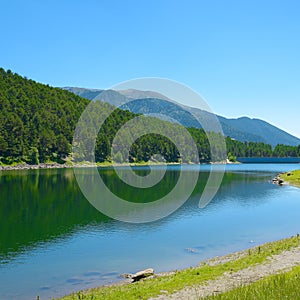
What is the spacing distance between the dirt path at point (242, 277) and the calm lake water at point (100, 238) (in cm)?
761

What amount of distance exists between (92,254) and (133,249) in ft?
14.3

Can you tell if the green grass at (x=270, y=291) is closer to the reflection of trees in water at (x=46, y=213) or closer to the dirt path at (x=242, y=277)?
the dirt path at (x=242, y=277)

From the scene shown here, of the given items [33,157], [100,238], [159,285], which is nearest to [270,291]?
[159,285]

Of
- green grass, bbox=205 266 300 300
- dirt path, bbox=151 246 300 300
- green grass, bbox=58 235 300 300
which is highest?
green grass, bbox=205 266 300 300

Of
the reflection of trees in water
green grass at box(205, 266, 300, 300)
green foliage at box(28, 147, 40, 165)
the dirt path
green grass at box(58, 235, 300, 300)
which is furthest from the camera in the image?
green foliage at box(28, 147, 40, 165)

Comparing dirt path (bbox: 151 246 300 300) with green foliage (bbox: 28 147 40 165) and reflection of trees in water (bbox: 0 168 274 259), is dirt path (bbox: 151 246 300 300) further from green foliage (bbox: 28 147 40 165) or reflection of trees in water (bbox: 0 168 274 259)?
green foliage (bbox: 28 147 40 165)

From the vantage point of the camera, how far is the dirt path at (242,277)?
20339 mm

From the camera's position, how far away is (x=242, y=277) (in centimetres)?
2345

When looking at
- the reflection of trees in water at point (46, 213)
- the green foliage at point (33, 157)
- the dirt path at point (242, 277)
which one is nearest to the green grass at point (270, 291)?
the dirt path at point (242, 277)

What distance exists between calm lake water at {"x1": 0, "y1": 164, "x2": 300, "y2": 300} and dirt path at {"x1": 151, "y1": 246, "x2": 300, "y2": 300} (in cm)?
761

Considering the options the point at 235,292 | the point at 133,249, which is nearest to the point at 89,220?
the point at 133,249

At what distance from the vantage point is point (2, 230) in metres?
44.3

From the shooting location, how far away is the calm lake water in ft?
93.8

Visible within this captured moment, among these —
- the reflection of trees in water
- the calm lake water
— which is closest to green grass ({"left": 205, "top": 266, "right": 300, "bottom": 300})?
the calm lake water
